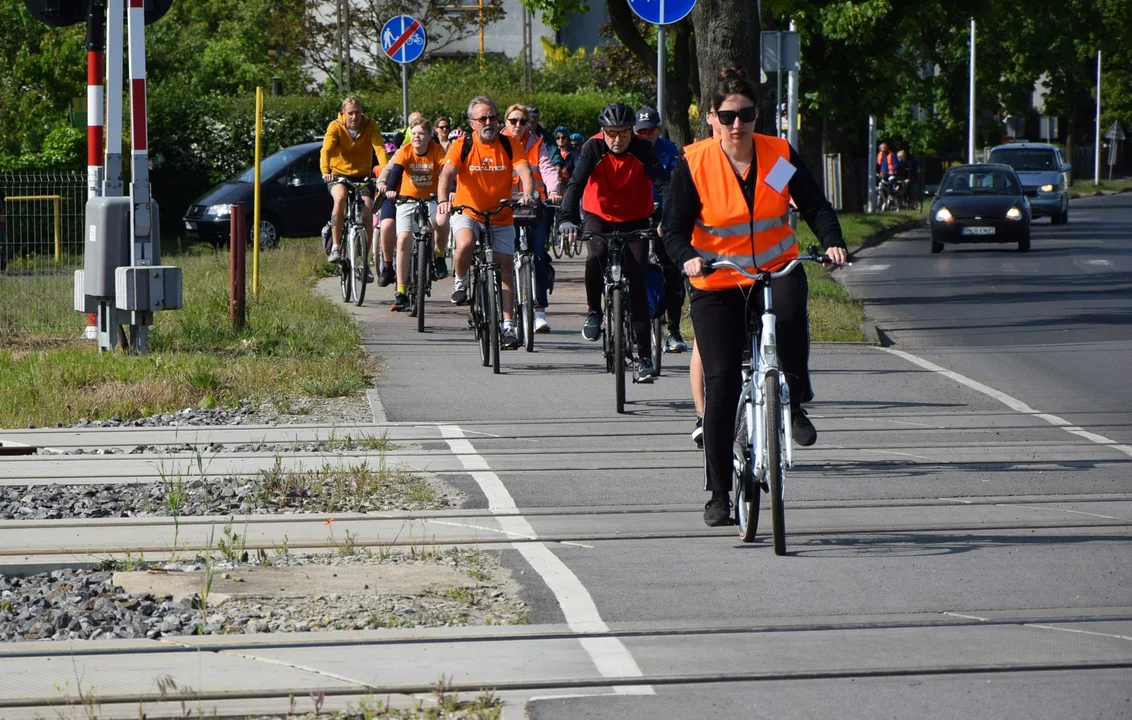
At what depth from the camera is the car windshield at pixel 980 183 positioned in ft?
102

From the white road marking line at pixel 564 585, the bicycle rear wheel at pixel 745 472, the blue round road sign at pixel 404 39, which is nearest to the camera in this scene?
the white road marking line at pixel 564 585

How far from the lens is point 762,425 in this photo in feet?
→ 20.9

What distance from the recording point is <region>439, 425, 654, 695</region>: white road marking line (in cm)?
500

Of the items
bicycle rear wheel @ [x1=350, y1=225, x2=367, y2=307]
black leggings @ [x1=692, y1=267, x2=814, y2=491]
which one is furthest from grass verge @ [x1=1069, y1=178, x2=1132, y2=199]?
black leggings @ [x1=692, y1=267, x2=814, y2=491]

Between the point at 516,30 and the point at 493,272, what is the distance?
171 feet

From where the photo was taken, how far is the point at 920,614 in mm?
5590

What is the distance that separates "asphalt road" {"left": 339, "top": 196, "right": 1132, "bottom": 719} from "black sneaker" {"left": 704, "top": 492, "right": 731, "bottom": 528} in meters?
0.07

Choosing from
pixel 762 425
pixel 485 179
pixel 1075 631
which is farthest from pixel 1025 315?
pixel 1075 631

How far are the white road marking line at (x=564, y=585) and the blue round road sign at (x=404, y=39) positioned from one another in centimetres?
1317

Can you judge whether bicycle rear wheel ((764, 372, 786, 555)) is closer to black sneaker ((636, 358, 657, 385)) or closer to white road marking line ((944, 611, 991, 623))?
white road marking line ((944, 611, 991, 623))

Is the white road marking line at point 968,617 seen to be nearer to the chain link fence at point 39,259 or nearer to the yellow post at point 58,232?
the chain link fence at point 39,259

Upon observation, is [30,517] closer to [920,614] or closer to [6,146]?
[920,614]

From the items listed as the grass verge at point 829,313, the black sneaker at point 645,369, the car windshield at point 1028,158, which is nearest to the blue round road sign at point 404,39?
the grass verge at point 829,313

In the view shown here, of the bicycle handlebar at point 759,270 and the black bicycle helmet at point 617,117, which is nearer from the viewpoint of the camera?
the bicycle handlebar at point 759,270
